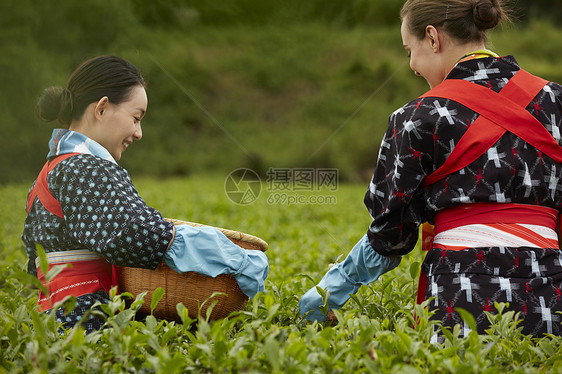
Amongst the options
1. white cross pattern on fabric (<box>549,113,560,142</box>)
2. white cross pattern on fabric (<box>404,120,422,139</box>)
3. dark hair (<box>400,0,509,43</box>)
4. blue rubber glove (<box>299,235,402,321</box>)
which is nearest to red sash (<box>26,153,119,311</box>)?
blue rubber glove (<box>299,235,402,321</box>)

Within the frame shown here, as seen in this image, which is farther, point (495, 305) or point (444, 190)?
point (444, 190)

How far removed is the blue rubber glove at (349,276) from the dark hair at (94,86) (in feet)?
3.03

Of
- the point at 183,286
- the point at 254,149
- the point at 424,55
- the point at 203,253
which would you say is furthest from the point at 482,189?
the point at 254,149

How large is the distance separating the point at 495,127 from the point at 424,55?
0.34 metres

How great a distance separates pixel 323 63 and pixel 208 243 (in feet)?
60.7

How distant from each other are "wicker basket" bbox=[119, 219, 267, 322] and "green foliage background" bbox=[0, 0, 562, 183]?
9690 millimetres

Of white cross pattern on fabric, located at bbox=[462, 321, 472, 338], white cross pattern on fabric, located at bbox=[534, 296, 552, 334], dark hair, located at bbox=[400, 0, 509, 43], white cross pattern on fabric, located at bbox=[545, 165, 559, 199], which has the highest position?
dark hair, located at bbox=[400, 0, 509, 43]

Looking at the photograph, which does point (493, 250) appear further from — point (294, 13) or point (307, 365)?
point (294, 13)

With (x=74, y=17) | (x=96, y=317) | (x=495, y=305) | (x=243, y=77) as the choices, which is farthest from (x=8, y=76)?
(x=495, y=305)

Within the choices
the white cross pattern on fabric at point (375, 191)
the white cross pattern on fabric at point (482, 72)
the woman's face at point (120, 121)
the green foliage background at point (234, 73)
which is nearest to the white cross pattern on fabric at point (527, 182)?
the white cross pattern on fabric at point (482, 72)

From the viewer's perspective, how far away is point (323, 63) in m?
19.8

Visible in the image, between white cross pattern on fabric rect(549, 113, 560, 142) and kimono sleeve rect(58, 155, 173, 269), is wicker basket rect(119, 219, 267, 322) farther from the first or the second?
white cross pattern on fabric rect(549, 113, 560, 142)

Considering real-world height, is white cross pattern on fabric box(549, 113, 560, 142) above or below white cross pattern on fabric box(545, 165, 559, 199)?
above

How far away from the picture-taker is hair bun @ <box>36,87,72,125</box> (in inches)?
81.1
